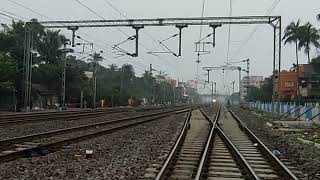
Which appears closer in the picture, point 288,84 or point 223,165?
point 223,165

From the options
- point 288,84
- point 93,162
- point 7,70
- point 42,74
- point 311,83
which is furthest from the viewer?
point 288,84

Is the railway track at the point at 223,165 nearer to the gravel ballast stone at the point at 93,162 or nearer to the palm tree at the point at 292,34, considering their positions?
the gravel ballast stone at the point at 93,162

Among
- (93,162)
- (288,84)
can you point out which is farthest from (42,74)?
(93,162)

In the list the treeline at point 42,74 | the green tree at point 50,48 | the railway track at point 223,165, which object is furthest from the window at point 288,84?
the railway track at point 223,165

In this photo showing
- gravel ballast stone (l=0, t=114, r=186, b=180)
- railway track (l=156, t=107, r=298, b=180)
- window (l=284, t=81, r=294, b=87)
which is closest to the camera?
gravel ballast stone (l=0, t=114, r=186, b=180)

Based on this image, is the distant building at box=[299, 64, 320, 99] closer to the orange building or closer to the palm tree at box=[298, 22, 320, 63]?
the palm tree at box=[298, 22, 320, 63]

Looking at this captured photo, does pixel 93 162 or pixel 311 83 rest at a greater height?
pixel 311 83

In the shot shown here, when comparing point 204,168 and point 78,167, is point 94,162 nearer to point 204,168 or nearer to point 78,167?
point 78,167

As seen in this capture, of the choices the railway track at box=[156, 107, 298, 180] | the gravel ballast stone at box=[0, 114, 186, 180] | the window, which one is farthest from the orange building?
the gravel ballast stone at box=[0, 114, 186, 180]

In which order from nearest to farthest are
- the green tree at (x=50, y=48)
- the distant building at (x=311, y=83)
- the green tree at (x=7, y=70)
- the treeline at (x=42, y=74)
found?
the green tree at (x=7, y=70), the treeline at (x=42, y=74), the distant building at (x=311, y=83), the green tree at (x=50, y=48)

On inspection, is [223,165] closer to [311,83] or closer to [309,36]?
[311,83]

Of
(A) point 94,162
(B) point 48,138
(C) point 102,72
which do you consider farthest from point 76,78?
(C) point 102,72

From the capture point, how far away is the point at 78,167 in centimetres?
1152

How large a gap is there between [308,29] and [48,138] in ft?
256
